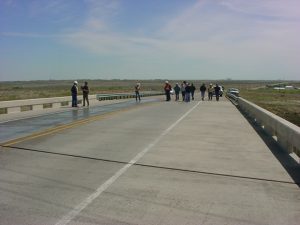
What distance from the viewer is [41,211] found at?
654 cm

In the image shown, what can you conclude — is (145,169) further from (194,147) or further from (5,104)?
(5,104)

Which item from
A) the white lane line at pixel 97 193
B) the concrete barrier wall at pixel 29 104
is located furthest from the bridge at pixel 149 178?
the concrete barrier wall at pixel 29 104

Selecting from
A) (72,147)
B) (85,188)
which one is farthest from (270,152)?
(85,188)

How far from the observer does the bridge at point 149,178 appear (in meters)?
6.48

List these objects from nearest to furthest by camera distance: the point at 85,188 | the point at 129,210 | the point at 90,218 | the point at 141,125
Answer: the point at 90,218
the point at 129,210
the point at 85,188
the point at 141,125

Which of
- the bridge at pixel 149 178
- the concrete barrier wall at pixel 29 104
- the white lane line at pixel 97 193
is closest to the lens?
the white lane line at pixel 97 193

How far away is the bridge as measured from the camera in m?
6.48

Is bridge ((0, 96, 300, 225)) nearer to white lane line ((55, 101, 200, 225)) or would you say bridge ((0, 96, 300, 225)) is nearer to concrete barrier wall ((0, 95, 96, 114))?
white lane line ((55, 101, 200, 225))

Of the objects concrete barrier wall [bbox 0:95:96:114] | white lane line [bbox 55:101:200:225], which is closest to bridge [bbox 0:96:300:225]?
white lane line [bbox 55:101:200:225]

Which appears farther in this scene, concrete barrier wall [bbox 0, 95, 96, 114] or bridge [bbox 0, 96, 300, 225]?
concrete barrier wall [bbox 0, 95, 96, 114]

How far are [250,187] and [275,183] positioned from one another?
0.60m

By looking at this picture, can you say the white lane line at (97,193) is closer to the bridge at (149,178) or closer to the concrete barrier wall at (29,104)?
the bridge at (149,178)

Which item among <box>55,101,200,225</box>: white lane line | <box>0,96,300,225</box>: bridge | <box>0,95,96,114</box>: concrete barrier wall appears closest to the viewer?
<box>55,101,200,225</box>: white lane line

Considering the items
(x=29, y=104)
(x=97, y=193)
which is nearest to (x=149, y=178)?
(x=97, y=193)
